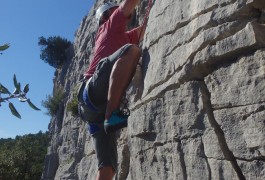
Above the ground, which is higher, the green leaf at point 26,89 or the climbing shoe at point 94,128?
the climbing shoe at point 94,128

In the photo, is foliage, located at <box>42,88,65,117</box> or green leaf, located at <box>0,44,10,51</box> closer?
green leaf, located at <box>0,44,10,51</box>

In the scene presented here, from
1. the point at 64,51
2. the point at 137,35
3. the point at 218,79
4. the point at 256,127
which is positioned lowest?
the point at 256,127

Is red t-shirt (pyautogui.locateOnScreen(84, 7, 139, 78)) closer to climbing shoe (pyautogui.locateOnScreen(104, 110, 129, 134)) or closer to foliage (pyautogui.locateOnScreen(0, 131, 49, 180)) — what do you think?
climbing shoe (pyautogui.locateOnScreen(104, 110, 129, 134))

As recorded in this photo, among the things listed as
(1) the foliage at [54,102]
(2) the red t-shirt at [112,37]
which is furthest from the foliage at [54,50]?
(2) the red t-shirt at [112,37]

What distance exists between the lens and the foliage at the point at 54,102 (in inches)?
907

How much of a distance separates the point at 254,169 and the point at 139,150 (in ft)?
6.77

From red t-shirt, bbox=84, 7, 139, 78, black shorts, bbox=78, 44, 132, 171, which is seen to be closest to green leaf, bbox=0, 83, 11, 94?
black shorts, bbox=78, 44, 132, 171

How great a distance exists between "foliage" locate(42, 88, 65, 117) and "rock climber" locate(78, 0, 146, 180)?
17.0m

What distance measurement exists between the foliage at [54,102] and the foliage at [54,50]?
586 cm

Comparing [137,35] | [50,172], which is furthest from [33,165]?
[137,35]

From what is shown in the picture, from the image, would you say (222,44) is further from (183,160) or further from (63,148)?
(63,148)

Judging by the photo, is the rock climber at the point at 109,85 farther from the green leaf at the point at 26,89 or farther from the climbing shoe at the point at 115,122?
the green leaf at the point at 26,89

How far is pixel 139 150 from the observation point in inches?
217

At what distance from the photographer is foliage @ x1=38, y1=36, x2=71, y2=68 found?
2967 cm
